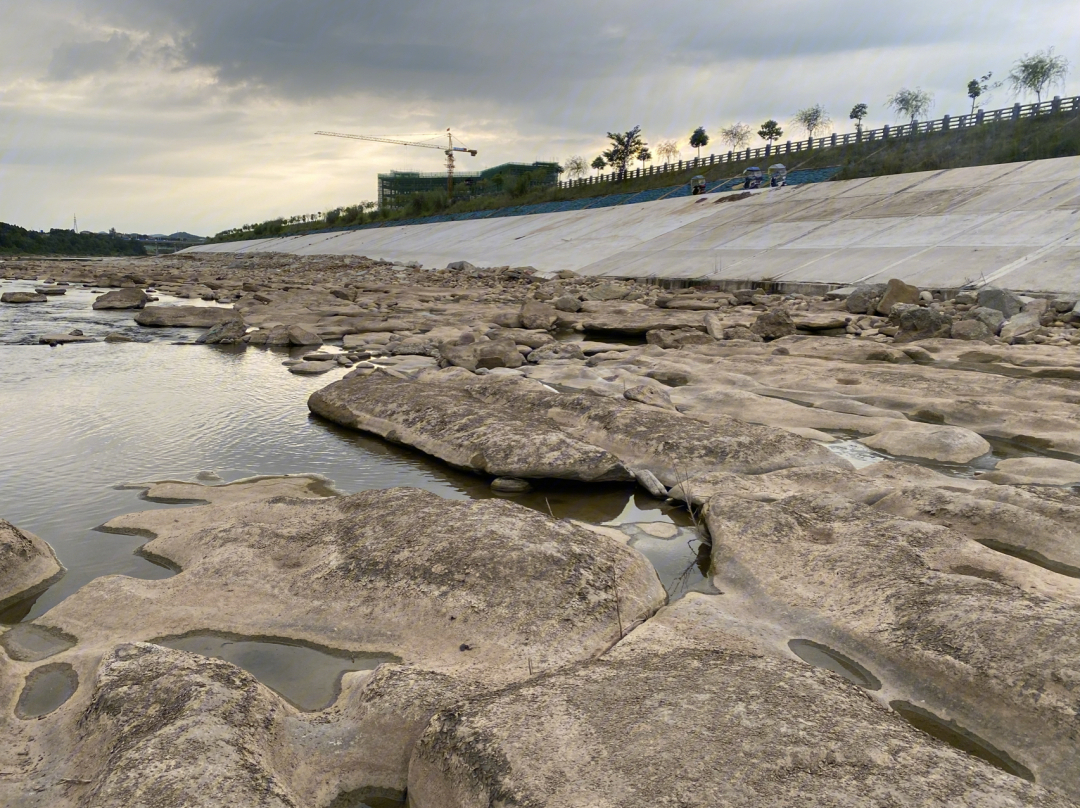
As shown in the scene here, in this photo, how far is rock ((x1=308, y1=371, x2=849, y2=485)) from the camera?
559 centimetres

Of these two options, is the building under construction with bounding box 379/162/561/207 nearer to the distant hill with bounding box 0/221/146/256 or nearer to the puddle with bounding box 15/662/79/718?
the distant hill with bounding box 0/221/146/256

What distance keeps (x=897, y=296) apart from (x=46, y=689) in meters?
15.1

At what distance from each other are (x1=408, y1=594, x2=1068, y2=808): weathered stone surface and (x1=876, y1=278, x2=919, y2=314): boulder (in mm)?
13516

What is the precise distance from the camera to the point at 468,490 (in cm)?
570

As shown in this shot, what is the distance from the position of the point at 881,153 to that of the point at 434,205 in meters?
46.0

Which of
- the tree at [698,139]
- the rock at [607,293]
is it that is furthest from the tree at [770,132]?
the rock at [607,293]

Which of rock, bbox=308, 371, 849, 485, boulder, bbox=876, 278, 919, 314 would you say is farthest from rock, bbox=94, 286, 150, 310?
boulder, bbox=876, 278, 919, 314

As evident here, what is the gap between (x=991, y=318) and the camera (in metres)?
12.2

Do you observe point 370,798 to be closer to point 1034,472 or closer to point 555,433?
point 555,433

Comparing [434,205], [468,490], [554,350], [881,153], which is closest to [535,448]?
[468,490]

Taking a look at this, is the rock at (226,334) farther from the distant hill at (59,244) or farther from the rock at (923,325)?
the distant hill at (59,244)

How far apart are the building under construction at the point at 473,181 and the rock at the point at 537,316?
50275mm

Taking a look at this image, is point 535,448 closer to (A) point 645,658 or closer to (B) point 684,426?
(B) point 684,426

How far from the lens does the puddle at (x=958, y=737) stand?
2562mm
